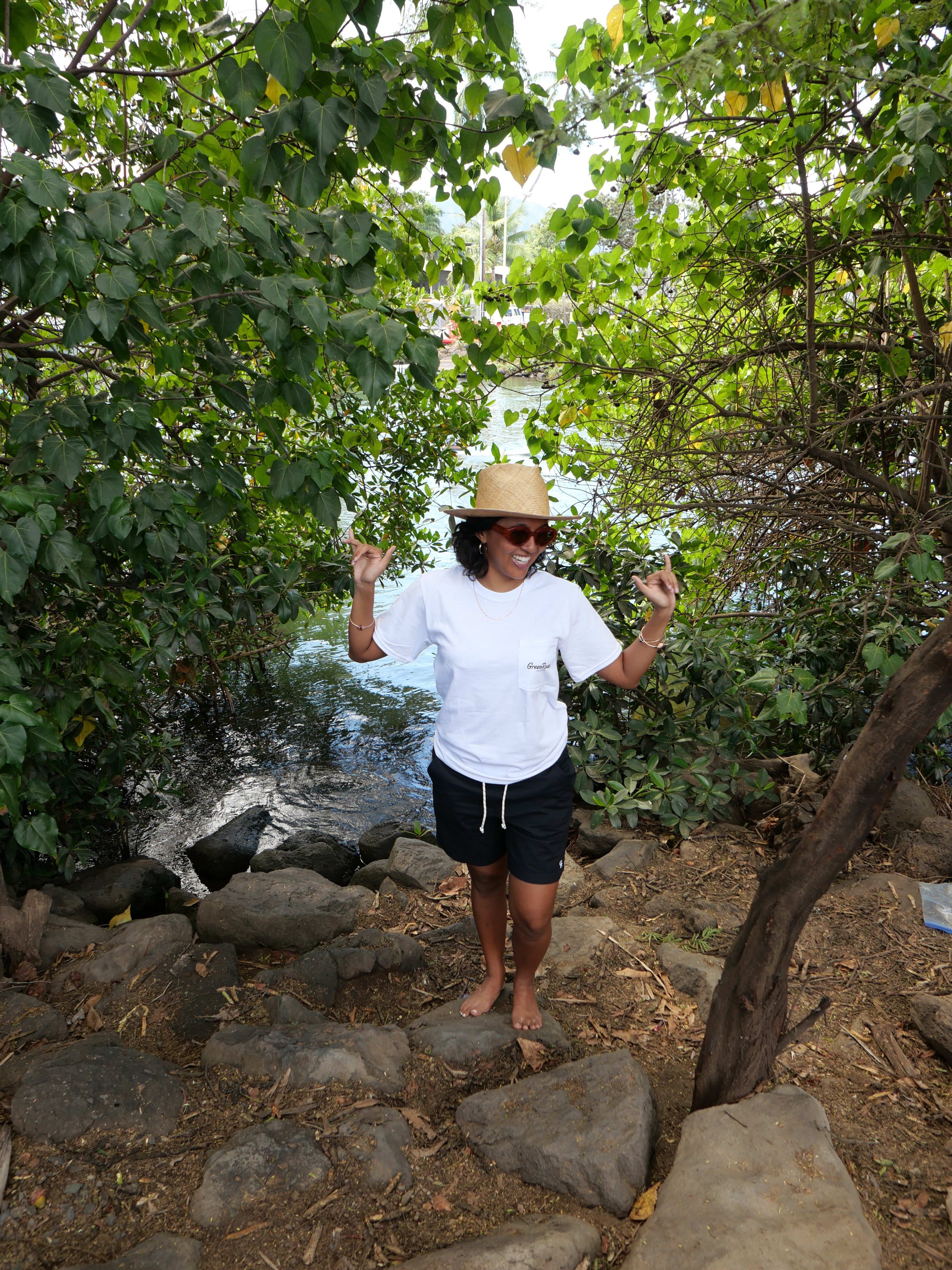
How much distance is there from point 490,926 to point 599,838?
1777mm

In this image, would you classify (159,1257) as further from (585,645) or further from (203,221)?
(203,221)

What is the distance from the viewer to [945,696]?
1.91m

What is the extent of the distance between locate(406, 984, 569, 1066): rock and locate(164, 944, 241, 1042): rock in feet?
2.46

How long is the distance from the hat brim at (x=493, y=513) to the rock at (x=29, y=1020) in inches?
85.7

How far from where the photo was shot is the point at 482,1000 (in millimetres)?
2855

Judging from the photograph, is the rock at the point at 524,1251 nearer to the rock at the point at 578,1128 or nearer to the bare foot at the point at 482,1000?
the rock at the point at 578,1128

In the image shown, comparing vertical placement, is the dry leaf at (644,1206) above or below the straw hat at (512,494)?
below

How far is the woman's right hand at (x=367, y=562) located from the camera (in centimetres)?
244

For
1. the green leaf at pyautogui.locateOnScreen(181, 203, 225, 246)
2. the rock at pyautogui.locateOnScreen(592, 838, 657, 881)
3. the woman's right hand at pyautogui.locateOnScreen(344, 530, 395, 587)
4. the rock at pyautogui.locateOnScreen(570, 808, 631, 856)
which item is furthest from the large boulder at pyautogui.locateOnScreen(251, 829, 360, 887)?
the green leaf at pyautogui.locateOnScreen(181, 203, 225, 246)

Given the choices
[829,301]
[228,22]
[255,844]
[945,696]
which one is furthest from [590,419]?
[255,844]

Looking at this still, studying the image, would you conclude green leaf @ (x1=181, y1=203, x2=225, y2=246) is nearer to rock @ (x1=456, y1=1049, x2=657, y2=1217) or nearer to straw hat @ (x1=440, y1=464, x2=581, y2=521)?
straw hat @ (x1=440, y1=464, x2=581, y2=521)

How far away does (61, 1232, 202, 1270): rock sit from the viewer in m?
1.74

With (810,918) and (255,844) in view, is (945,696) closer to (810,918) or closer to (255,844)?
(810,918)

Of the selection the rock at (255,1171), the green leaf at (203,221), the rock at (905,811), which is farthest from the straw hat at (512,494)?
the rock at (905,811)
